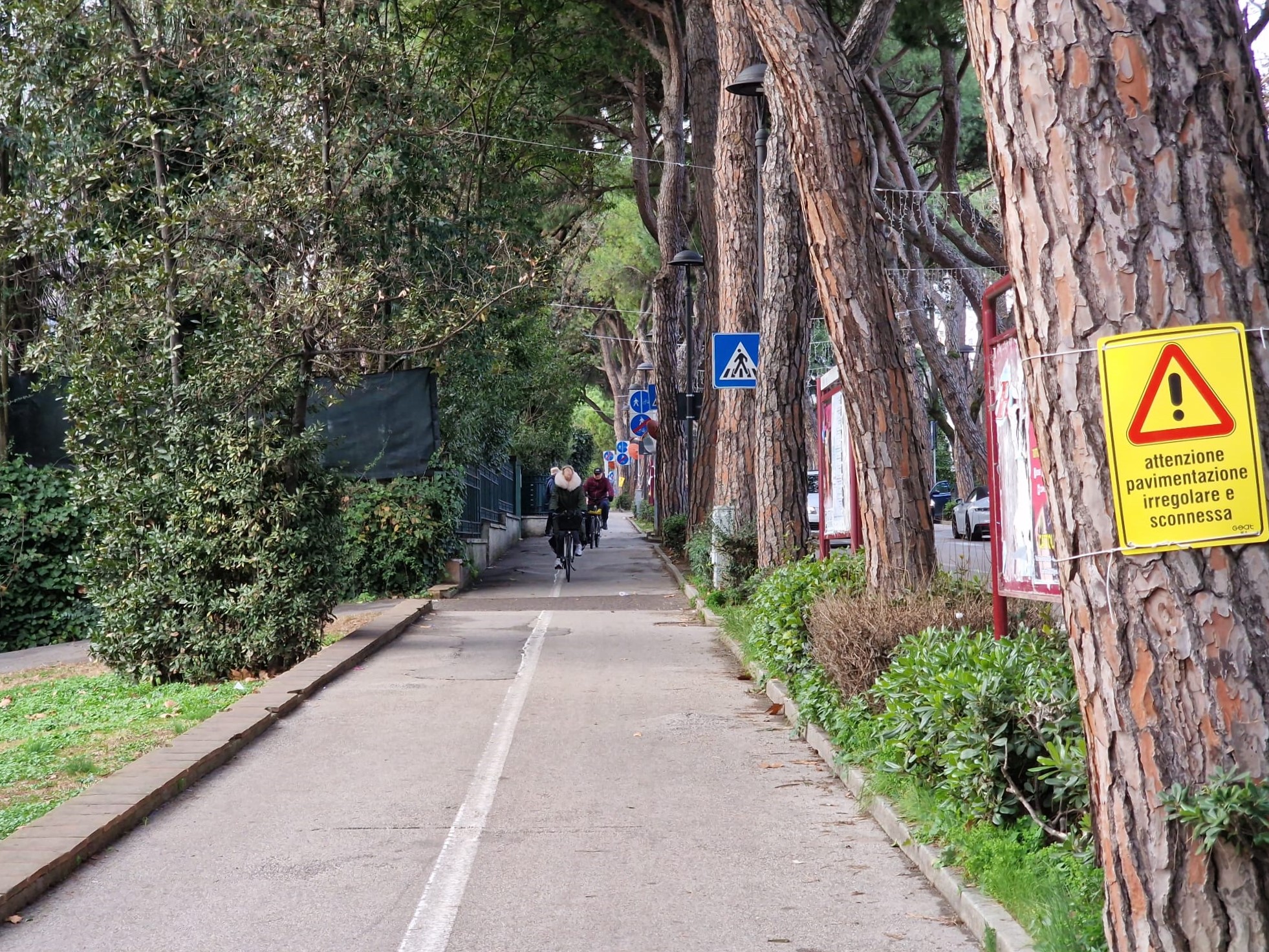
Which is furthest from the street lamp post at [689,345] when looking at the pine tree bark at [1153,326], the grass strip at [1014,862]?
the pine tree bark at [1153,326]

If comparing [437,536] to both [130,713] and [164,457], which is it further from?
[130,713]

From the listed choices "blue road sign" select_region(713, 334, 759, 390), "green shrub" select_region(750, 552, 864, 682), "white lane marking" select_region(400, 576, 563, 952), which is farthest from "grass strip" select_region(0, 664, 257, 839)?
"blue road sign" select_region(713, 334, 759, 390)

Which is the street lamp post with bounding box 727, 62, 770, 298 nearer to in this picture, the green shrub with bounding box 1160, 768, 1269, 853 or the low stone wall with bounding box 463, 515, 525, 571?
the low stone wall with bounding box 463, 515, 525, 571

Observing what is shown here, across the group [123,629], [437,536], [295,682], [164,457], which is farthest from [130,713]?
[437,536]

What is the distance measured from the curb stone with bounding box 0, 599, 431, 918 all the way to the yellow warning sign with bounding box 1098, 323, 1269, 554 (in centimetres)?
451

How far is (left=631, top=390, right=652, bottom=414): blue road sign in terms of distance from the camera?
3788 cm

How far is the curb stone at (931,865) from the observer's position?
188 inches

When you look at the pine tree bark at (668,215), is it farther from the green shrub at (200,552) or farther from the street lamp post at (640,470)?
the green shrub at (200,552)

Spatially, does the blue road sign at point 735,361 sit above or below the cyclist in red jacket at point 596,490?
above

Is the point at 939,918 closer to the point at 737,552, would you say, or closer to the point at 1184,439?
the point at 1184,439

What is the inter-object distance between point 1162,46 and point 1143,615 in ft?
4.69

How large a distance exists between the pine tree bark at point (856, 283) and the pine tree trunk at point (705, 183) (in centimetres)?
1098

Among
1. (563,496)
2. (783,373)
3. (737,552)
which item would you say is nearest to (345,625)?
(737,552)

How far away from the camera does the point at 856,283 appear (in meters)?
9.51
